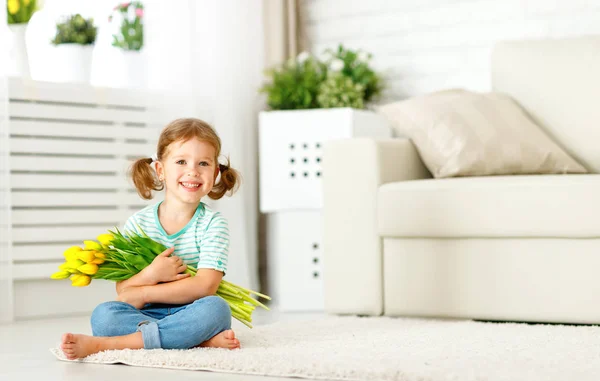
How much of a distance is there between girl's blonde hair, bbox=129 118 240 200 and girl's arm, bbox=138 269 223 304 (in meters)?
0.25

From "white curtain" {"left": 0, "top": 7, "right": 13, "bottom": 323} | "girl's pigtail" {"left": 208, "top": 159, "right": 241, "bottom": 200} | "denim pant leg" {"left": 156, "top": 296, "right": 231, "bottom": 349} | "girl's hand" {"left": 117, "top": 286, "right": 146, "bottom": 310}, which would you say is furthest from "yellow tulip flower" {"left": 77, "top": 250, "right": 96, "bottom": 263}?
"white curtain" {"left": 0, "top": 7, "right": 13, "bottom": 323}

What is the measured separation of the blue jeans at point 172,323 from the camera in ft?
6.40

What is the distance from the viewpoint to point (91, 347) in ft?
6.31

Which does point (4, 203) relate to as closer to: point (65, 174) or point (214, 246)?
point (65, 174)

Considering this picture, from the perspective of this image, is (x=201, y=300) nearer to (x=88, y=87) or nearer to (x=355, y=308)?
(x=355, y=308)

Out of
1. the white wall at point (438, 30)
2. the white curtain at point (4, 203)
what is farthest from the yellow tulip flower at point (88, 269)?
the white wall at point (438, 30)

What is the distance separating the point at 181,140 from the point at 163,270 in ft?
1.01

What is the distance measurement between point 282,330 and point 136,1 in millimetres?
1857

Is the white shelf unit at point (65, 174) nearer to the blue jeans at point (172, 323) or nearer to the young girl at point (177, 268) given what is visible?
the young girl at point (177, 268)

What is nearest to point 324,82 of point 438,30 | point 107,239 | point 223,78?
point 223,78

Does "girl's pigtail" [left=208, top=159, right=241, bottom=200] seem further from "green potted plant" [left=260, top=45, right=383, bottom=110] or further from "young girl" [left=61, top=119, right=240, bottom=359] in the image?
"green potted plant" [left=260, top=45, right=383, bottom=110]

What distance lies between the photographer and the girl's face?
83.0 inches

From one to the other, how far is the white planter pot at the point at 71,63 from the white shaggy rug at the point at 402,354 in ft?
4.96

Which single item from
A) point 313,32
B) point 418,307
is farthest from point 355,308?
point 313,32
